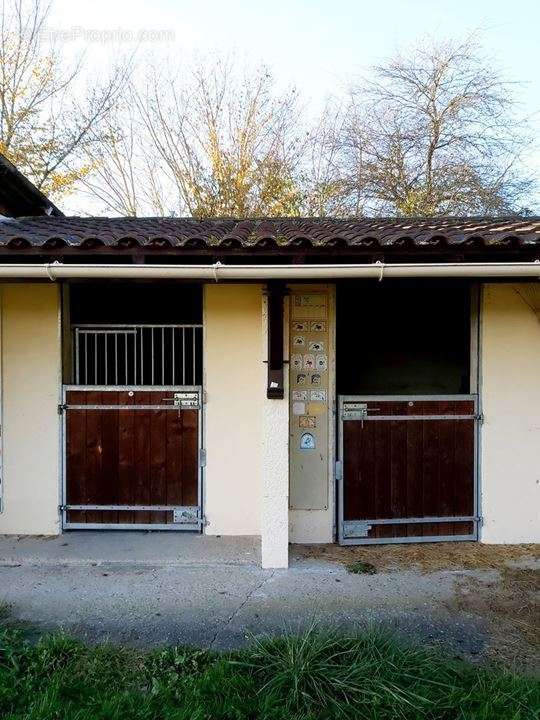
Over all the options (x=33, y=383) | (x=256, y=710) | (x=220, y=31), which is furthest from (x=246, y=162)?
(x=256, y=710)

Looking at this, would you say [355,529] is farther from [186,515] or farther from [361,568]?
[186,515]

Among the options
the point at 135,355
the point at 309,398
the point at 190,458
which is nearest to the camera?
the point at 309,398

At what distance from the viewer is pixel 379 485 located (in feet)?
16.1

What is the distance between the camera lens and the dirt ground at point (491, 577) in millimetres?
3299

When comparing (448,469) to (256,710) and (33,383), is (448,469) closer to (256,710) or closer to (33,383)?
(256,710)

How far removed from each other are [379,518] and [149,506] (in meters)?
2.16

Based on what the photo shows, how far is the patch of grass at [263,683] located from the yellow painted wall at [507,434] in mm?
2156

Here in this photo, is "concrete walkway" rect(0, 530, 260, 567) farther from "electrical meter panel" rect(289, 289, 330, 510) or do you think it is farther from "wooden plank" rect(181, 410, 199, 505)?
"electrical meter panel" rect(289, 289, 330, 510)

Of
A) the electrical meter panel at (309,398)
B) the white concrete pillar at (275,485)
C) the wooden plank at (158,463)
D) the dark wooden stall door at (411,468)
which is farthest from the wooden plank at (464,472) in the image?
the wooden plank at (158,463)

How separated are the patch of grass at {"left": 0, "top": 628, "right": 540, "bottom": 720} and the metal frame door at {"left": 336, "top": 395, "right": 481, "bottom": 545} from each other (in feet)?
5.58

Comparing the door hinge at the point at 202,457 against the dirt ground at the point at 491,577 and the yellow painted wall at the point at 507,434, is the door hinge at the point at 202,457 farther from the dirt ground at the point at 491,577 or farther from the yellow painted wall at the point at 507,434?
the yellow painted wall at the point at 507,434

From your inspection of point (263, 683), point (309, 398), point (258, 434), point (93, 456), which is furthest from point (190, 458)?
point (263, 683)

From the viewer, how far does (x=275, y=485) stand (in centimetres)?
434

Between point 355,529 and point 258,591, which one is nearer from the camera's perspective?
point 258,591
